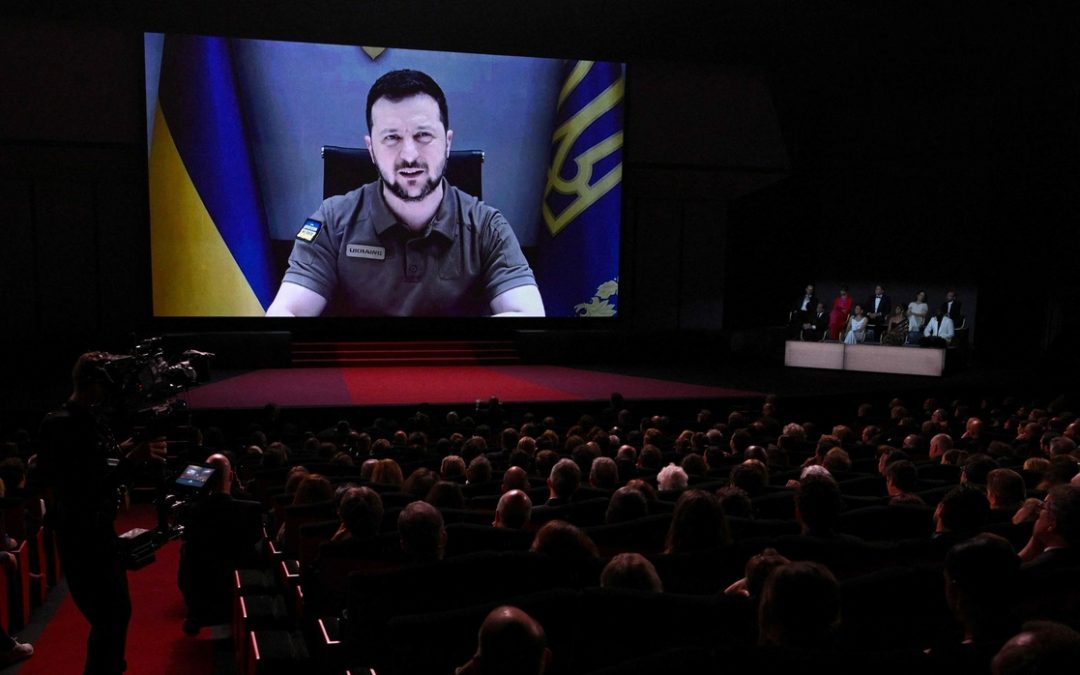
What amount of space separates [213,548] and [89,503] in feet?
4.15

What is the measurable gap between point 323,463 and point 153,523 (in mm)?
2045

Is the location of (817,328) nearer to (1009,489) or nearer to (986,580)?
(1009,489)

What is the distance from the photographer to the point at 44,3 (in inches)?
480

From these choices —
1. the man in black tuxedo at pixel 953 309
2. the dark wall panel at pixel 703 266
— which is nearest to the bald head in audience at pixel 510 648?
the man in black tuxedo at pixel 953 309

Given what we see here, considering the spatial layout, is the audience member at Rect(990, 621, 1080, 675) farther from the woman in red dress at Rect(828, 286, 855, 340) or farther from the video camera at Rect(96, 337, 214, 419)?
the woman in red dress at Rect(828, 286, 855, 340)

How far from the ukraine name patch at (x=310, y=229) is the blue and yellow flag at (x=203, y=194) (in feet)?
1.87

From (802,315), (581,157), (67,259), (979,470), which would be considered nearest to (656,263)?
(802,315)

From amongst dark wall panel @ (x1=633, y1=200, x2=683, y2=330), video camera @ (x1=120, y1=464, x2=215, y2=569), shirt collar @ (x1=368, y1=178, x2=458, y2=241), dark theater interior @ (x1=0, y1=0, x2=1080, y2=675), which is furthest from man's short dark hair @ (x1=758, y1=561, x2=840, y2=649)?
dark wall panel @ (x1=633, y1=200, x2=683, y2=330)

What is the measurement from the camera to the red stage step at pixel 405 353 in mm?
13062

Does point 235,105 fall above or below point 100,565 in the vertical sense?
above

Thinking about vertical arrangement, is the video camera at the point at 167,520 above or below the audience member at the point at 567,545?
below

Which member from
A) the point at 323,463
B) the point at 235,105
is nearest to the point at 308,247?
the point at 235,105

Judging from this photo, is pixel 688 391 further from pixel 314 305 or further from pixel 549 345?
pixel 314 305

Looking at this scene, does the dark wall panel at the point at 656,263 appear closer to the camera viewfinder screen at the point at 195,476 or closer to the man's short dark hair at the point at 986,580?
the camera viewfinder screen at the point at 195,476
